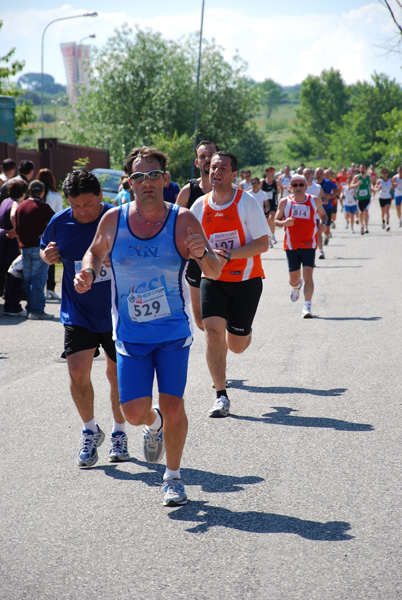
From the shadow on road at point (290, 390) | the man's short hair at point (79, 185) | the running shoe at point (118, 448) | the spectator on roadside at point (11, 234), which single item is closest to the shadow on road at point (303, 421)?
the shadow on road at point (290, 390)

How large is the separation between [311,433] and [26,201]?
274 inches

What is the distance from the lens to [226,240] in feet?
21.3

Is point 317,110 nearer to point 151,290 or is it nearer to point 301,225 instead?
point 301,225

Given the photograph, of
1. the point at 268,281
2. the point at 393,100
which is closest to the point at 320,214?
the point at 268,281

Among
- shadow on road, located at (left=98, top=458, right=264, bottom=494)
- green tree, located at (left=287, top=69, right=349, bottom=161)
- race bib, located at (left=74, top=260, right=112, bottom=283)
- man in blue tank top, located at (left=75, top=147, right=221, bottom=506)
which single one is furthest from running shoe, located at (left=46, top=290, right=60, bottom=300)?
green tree, located at (left=287, top=69, right=349, bottom=161)

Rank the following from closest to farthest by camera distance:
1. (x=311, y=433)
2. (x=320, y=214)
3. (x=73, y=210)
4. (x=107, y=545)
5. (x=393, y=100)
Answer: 1. (x=107, y=545)
2. (x=73, y=210)
3. (x=311, y=433)
4. (x=320, y=214)
5. (x=393, y=100)

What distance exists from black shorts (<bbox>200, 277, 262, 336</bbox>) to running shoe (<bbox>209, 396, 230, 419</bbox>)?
61 centimetres

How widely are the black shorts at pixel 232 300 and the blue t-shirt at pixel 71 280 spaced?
141cm

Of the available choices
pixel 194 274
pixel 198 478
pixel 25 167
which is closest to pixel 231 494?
pixel 198 478

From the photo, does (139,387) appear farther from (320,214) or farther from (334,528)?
(320,214)

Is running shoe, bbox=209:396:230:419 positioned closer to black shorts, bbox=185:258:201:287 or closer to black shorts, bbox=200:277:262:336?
black shorts, bbox=200:277:262:336

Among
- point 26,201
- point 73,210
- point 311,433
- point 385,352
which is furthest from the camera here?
point 26,201

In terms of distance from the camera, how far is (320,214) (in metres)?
12.3

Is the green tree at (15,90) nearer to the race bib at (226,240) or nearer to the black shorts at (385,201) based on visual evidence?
the black shorts at (385,201)
